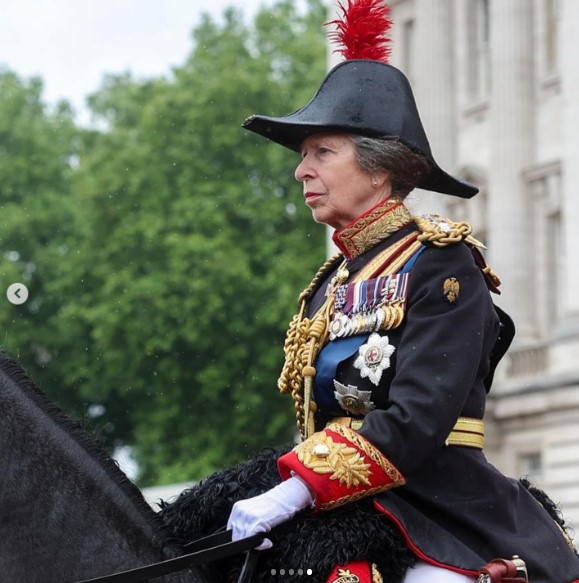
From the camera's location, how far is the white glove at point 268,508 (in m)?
5.25

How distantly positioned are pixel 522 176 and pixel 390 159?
34.6 meters

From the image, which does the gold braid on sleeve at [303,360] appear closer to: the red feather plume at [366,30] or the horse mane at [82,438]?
the horse mane at [82,438]

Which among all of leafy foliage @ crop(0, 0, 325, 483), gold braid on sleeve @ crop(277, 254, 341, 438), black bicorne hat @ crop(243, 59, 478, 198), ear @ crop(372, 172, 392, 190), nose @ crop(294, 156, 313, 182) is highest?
black bicorne hat @ crop(243, 59, 478, 198)

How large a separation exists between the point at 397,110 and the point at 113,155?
40591 millimetres

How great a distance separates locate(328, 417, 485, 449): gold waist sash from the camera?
18.2 ft

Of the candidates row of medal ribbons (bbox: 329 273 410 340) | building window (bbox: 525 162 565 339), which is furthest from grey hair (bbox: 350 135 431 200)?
building window (bbox: 525 162 565 339)

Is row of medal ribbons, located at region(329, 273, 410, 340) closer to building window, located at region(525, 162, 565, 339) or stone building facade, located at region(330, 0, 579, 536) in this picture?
stone building facade, located at region(330, 0, 579, 536)

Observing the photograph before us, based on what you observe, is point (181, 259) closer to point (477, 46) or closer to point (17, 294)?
point (477, 46)

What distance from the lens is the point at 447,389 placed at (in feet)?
17.5

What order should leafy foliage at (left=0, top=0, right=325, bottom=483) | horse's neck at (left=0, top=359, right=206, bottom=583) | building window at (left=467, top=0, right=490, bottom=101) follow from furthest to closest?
building window at (left=467, top=0, right=490, bottom=101), leafy foliage at (left=0, top=0, right=325, bottom=483), horse's neck at (left=0, top=359, right=206, bottom=583)

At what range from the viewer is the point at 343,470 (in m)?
5.34

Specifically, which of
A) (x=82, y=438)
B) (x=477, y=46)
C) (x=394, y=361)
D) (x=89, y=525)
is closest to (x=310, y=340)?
(x=394, y=361)

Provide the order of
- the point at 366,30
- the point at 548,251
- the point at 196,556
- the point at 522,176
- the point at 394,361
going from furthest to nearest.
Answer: the point at 522,176 < the point at 548,251 < the point at 366,30 < the point at 394,361 < the point at 196,556

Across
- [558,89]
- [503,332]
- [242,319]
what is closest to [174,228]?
[242,319]
